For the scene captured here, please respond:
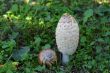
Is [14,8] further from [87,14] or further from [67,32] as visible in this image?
[67,32]

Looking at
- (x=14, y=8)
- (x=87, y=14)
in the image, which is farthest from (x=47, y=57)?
(x=14, y=8)

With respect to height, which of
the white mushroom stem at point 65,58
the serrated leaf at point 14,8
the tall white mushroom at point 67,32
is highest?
the serrated leaf at point 14,8

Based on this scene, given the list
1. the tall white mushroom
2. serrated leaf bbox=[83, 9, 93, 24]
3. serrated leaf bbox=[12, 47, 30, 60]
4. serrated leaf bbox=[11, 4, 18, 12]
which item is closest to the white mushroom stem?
the tall white mushroom

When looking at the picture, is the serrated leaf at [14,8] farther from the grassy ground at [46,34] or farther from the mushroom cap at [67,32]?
the mushroom cap at [67,32]

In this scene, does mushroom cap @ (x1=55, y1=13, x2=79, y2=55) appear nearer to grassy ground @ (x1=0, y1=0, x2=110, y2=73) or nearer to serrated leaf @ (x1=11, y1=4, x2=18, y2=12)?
grassy ground @ (x1=0, y1=0, x2=110, y2=73)

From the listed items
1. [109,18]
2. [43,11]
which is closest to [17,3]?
[43,11]

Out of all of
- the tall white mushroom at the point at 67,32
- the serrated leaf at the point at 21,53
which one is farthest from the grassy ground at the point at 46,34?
the tall white mushroom at the point at 67,32

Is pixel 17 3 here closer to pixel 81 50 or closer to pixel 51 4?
pixel 51 4

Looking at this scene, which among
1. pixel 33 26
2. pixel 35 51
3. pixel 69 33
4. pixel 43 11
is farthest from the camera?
pixel 43 11
